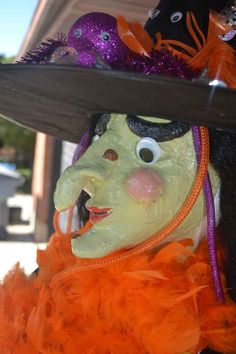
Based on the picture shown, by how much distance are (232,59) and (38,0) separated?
3.73 ft

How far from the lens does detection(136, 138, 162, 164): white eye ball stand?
102 cm

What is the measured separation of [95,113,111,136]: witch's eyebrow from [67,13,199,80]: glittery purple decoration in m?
0.14

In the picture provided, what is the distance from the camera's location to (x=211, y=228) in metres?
1.03

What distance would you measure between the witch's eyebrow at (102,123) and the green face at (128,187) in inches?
3.2

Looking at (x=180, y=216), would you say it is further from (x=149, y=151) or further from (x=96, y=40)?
(x=96, y=40)

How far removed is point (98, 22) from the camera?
1.11 meters

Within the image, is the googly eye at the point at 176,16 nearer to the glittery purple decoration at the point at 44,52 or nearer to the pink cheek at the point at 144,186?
the glittery purple decoration at the point at 44,52

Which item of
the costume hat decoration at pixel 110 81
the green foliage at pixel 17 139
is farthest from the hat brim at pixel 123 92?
the green foliage at pixel 17 139

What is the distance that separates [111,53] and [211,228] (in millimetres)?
429

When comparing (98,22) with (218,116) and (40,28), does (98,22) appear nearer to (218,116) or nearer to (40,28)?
(218,116)

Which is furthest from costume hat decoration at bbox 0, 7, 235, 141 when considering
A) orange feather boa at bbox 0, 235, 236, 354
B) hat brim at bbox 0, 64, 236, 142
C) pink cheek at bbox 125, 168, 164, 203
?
orange feather boa at bbox 0, 235, 236, 354

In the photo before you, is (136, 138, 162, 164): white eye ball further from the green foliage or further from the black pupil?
the green foliage

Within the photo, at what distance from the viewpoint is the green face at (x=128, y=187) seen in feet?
3.24

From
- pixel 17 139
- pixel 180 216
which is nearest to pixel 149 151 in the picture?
pixel 180 216
